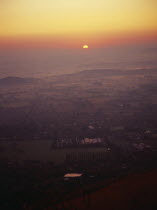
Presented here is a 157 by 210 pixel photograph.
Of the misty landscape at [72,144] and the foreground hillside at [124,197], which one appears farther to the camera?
the misty landscape at [72,144]

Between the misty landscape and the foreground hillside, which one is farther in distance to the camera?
the misty landscape

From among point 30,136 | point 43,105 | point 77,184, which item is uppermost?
point 43,105

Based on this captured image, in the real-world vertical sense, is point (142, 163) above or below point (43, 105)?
below

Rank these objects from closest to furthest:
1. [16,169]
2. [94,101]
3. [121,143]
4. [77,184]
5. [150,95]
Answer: [77,184]
[16,169]
[121,143]
[94,101]
[150,95]

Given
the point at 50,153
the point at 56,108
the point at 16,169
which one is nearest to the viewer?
the point at 16,169

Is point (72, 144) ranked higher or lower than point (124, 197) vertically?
higher

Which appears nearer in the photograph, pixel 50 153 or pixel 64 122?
pixel 50 153

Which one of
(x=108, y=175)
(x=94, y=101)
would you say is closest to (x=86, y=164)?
(x=108, y=175)

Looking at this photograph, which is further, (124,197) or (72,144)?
(72,144)

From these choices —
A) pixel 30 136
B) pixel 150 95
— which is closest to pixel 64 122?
pixel 30 136

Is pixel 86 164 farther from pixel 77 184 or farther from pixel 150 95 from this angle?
pixel 150 95
